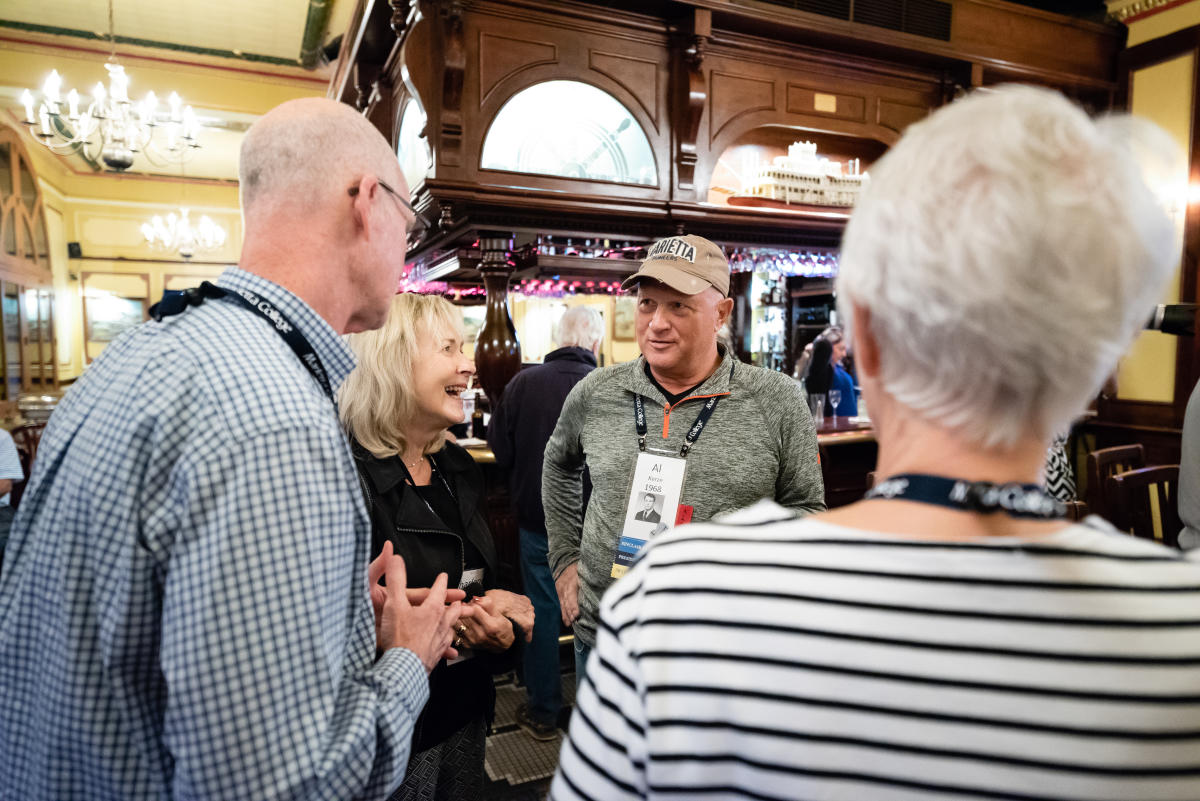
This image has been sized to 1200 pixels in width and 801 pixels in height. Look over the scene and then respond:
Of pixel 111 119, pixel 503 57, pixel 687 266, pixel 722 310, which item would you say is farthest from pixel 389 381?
pixel 111 119

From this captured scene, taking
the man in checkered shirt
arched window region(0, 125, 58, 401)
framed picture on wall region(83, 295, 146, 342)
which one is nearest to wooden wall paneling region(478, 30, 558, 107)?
the man in checkered shirt

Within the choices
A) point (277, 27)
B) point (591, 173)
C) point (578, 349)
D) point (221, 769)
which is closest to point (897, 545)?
point (221, 769)

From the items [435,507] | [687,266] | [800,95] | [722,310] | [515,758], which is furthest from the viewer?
[800,95]

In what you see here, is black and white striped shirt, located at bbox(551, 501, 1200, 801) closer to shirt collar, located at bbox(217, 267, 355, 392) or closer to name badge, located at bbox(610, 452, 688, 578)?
shirt collar, located at bbox(217, 267, 355, 392)

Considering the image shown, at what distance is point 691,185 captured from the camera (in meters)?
4.35

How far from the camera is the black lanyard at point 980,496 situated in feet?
1.95

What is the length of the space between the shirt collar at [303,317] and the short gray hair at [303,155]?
Result: 0.14 m

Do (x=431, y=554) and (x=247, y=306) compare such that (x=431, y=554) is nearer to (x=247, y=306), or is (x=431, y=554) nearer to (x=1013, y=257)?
(x=247, y=306)

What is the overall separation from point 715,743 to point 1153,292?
567 mm

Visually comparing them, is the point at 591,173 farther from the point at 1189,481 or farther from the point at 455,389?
the point at 1189,481

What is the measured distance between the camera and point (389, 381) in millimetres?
1885

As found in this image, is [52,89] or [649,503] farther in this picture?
[52,89]

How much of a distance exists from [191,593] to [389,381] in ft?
3.71

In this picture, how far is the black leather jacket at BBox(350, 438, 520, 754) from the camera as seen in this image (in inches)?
64.7
